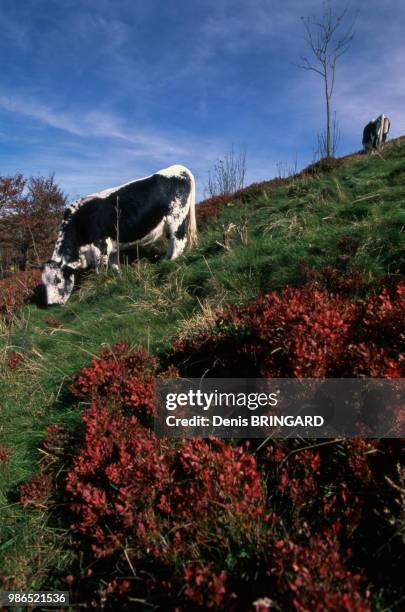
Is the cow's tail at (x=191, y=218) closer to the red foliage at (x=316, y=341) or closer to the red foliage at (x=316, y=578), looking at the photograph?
the red foliage at (x=316, y=341)

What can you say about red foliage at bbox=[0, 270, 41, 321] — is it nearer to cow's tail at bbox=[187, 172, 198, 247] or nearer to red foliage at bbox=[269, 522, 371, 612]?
cow's tail at bbox=[187, 172, 198, 247]

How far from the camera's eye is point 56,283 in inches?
344

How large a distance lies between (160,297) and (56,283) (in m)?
3.85

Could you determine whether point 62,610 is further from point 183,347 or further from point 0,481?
point 183,347

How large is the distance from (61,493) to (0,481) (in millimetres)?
563

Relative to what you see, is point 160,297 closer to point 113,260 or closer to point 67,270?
point 113,260

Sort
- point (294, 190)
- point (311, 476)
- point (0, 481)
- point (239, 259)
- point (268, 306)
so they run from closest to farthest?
point (311, 476)
point (0, 481)
point (268, 306)
point (239, 259)
point (294, 190)

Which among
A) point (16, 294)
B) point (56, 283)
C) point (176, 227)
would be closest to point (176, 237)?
point (176, 227)

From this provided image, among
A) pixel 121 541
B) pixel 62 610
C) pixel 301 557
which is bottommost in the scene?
pixel 62 610

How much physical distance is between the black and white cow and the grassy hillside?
0.53 metres

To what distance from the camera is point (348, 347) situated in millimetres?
2535

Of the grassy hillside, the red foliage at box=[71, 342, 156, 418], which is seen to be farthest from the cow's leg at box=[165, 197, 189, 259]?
the red foliage at box=[71, 342, 156, 418]

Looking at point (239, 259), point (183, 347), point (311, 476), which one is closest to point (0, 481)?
point (183, 347)

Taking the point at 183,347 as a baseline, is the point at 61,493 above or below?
below
